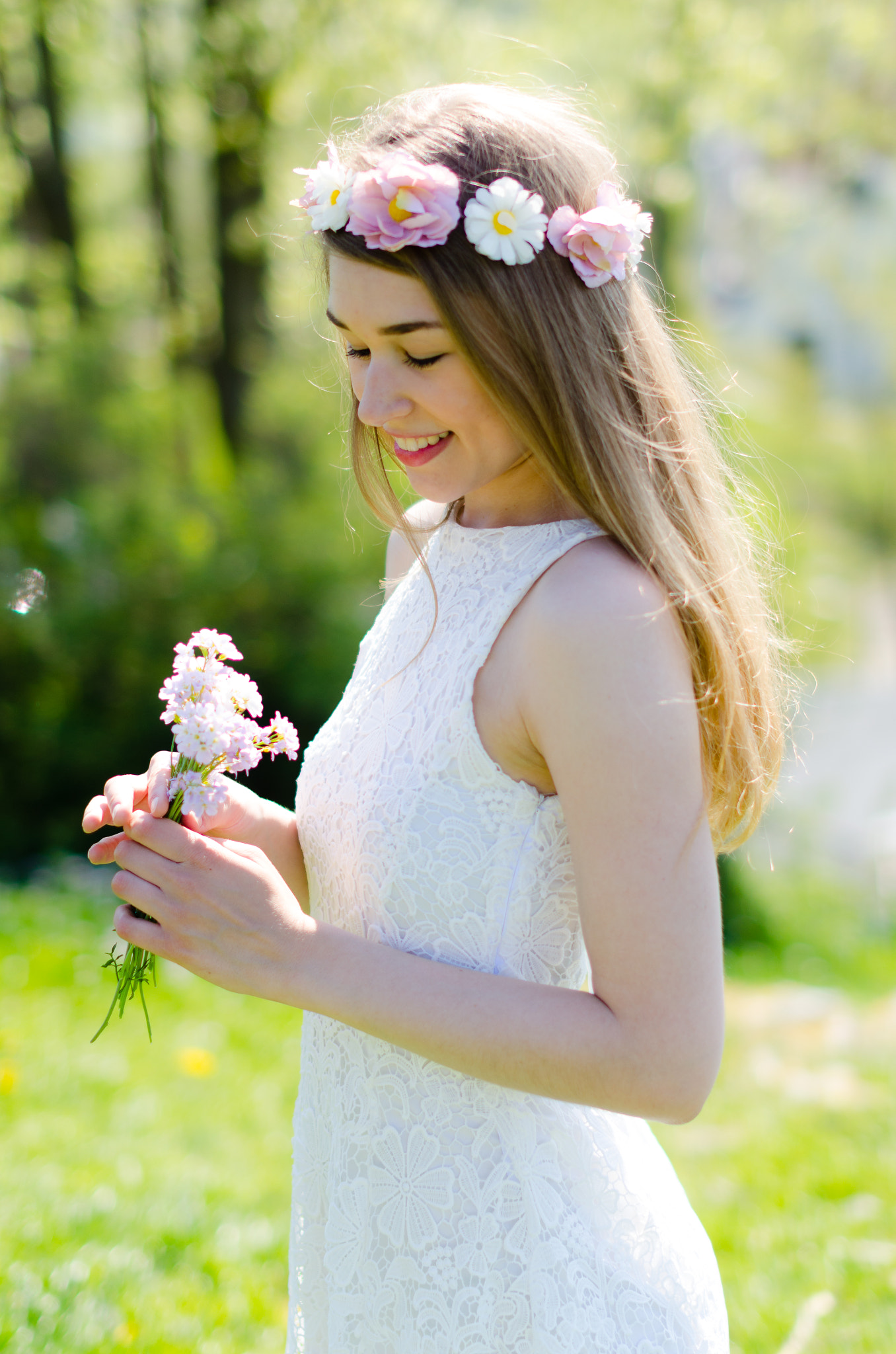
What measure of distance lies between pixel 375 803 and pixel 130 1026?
331 centimetres

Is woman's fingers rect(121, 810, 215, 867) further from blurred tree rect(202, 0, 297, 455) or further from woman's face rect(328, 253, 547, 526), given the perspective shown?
blurred tree rect(202, 0, 297, 455)

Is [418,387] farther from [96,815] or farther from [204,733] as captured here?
[96,815]

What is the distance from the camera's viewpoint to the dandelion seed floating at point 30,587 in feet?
18.9

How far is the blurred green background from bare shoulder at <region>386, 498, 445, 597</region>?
1.49ft

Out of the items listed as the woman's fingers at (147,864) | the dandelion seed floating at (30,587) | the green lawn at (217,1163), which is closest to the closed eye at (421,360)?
the woman's fingers at (147,864)

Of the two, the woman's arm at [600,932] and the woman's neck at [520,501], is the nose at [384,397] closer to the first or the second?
the woman's neck at [520,501]

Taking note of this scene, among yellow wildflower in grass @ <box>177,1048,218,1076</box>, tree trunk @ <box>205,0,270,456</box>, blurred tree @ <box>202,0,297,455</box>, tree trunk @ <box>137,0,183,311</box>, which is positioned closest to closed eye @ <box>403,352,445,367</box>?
yellow wildflower in grass @ <box>177,1048,218,1076</box>

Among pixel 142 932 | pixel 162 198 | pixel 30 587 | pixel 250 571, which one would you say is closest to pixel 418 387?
pixel 142 932

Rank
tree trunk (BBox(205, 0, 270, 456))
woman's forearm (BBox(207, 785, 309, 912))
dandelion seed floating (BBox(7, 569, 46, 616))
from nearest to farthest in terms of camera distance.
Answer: woman's forearm (BBox(207, 785, 309, 912)), dandelion seed floating (BBox(7, 569, 46, 616)), tree trunk (BBox(205, 0, 270, 456))

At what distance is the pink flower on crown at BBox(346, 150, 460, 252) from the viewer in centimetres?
135

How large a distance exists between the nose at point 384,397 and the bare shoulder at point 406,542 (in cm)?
40

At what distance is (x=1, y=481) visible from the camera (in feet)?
24.3

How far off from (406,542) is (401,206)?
64 cm

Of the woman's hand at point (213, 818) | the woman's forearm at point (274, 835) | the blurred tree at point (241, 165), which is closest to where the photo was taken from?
the woman's hand at point (213, 818)
